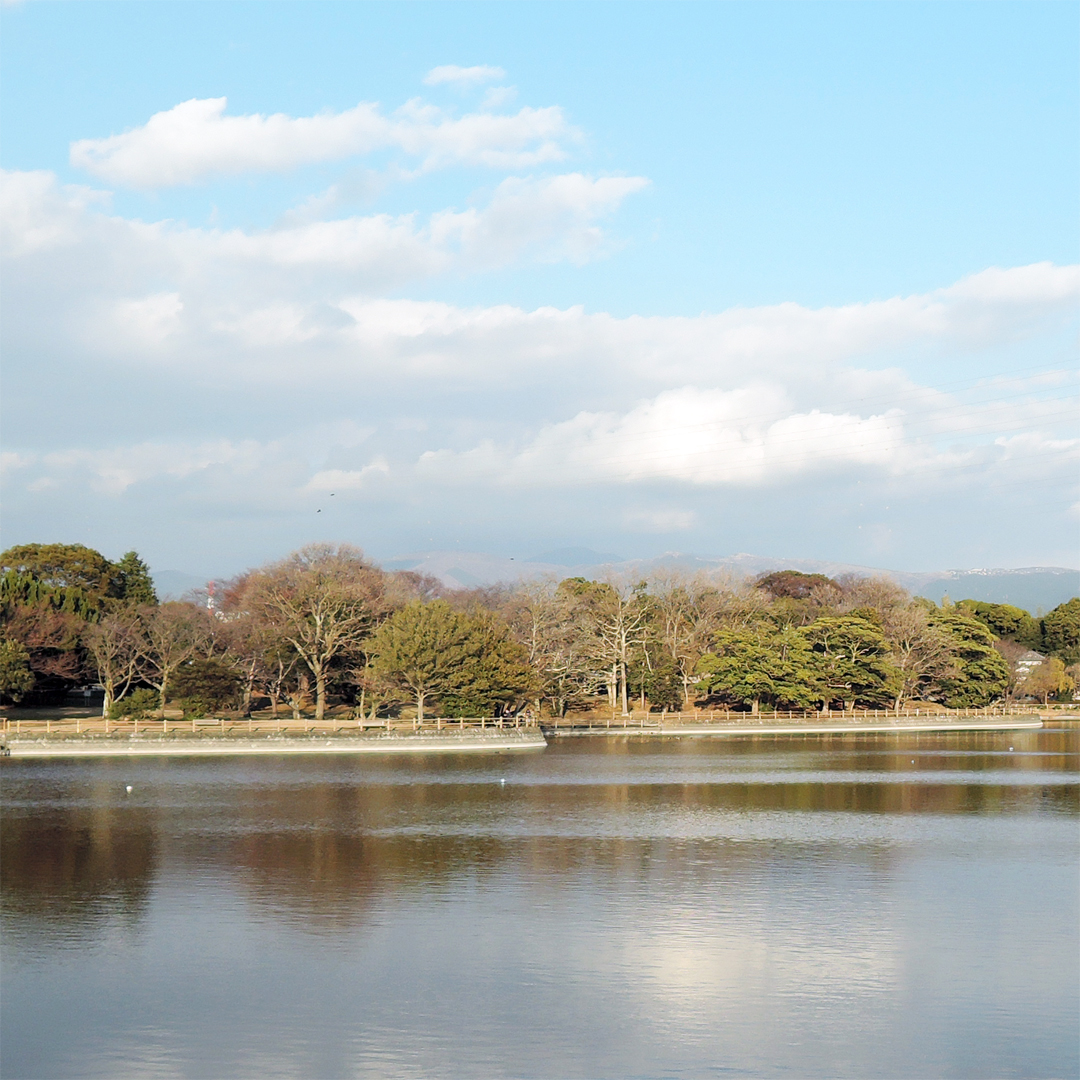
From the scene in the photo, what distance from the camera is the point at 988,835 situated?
116ft

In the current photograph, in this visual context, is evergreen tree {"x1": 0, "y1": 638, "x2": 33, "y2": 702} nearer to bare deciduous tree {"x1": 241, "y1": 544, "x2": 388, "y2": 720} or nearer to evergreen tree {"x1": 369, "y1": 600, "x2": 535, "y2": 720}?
bare deciduous tree {"x1": 241, "y1": 544, "x2": 388, "y2": 720}

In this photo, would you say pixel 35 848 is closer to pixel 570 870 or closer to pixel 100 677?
pixel 570 870

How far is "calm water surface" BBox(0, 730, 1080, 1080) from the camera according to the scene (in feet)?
53.1

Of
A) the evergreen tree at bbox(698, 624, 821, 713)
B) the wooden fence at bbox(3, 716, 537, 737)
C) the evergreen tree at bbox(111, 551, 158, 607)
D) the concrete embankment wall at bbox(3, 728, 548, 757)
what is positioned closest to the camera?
the concrete embankment wall at bbox(3, 728, 548, 757)

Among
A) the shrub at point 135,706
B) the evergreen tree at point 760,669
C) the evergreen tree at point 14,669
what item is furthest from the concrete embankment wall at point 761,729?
the evergreen tree at point 14,669

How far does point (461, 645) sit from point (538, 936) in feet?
163

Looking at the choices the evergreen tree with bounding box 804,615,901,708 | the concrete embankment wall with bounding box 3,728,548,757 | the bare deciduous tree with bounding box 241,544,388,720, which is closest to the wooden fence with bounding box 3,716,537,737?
the concrete embankment wall with bounding box 3,728,548,757

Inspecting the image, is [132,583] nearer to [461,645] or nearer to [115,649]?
[115,649]

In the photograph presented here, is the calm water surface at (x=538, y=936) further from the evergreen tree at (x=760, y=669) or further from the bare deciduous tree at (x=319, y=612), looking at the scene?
the evergreen tree at (x=760, y=669)

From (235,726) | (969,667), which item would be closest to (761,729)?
(969,667)

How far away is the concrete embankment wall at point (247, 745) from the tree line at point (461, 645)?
19.8 feet

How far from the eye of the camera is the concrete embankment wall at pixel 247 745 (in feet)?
202

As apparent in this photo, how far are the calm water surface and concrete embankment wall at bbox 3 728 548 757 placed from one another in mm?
18875

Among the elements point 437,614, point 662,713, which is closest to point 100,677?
point 437,614
